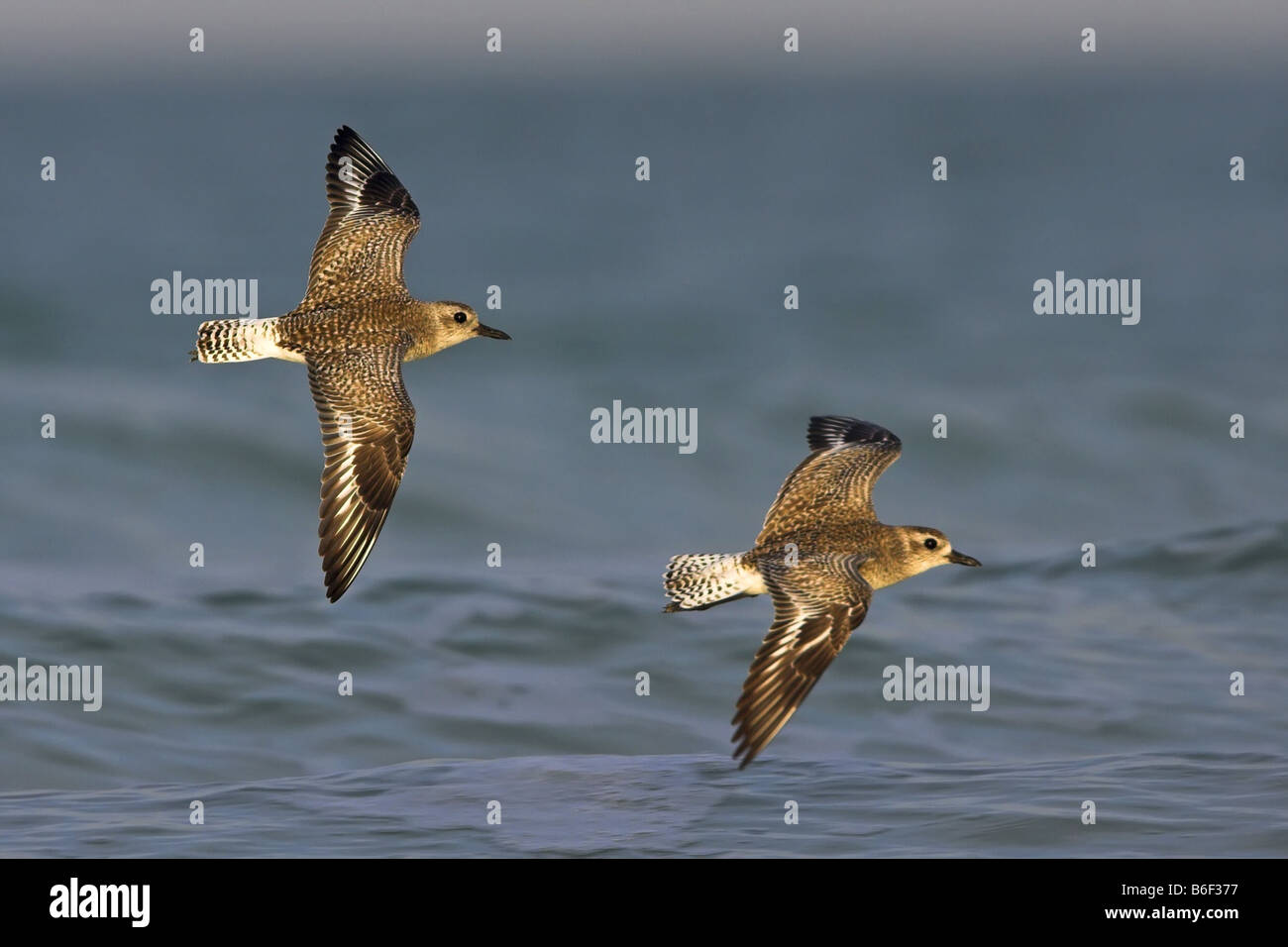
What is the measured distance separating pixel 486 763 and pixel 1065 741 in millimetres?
4509

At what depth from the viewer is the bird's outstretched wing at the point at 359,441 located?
9.86 m

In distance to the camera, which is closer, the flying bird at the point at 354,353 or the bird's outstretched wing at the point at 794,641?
the bird's outstretched wing at the point at 794,641

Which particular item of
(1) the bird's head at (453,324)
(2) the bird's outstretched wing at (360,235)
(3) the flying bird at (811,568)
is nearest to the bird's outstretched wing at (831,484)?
(3) the flying bird at (811,568)

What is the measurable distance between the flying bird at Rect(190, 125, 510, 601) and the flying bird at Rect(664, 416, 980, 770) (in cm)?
171

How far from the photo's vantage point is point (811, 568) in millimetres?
9578

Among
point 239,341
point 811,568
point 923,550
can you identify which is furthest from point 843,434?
point 239,341

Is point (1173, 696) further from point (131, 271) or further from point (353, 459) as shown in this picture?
point (131, 271)

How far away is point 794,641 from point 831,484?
2279mm

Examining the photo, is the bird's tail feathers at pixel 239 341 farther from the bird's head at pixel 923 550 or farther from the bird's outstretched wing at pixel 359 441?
the bird's head at pixel 923 550

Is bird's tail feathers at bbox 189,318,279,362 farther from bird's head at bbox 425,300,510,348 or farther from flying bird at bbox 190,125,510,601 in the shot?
bird's head at bbox 425,300,510,348

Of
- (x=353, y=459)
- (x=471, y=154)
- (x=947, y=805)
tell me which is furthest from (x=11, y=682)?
(x=471, y=154)

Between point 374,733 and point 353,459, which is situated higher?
point 353,459

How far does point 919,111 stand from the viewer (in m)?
40.5

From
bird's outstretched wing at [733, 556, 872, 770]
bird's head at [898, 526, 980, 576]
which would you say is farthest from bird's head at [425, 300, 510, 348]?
bird's head at [898, 526, 980, 576]
